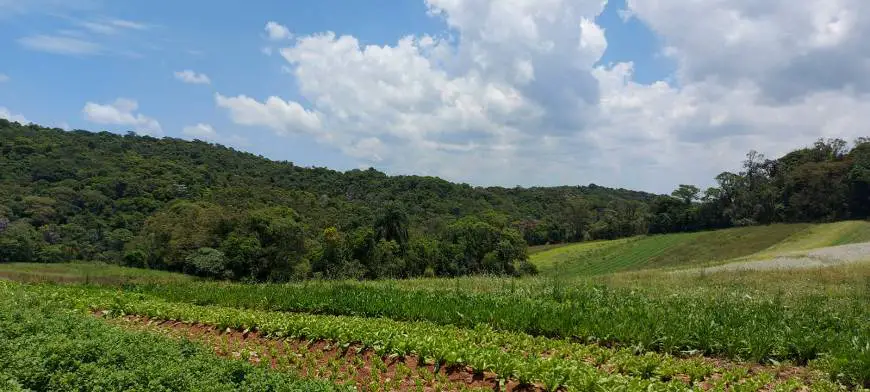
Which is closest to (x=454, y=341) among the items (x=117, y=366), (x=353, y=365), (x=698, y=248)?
(x=353, y=365)

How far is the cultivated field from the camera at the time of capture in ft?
21.1

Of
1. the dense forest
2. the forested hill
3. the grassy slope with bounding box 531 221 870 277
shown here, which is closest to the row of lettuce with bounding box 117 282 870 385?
the dense forest

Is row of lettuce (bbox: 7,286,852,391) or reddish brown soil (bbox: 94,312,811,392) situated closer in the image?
row of lettuce (bbox: 7,286,852,391)

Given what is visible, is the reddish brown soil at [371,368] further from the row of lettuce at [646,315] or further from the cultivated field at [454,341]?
the row of lettuce at [646,315]

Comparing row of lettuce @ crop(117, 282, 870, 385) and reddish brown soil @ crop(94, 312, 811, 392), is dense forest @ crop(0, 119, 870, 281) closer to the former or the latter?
row of lettuce @ crop(117, 282, 870, 385)

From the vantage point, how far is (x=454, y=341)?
26.9 ft

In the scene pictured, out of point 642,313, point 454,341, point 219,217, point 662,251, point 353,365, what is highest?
point 219,217

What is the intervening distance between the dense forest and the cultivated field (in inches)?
432

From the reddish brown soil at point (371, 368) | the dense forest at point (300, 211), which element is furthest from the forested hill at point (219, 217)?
the reddish brown soil at point (371, 368)

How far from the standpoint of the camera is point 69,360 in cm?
678

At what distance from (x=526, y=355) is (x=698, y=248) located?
6267 cm

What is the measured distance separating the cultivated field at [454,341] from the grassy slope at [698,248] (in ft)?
129

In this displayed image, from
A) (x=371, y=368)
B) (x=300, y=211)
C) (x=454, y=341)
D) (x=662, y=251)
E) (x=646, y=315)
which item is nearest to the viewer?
(x=371, y=368)

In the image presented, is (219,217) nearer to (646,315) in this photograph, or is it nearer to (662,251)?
(662,251)
